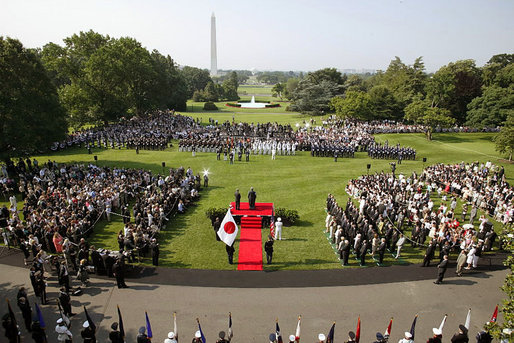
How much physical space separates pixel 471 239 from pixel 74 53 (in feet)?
181

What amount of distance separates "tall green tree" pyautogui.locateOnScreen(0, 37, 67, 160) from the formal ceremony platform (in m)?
18.9

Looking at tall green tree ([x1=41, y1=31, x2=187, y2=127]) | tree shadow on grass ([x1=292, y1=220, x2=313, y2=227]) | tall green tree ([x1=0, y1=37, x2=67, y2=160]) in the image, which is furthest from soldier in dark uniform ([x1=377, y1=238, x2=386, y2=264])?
tall green tree ([x1=41, y1=31, x2=187, y2=127])

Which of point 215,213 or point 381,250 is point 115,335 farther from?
Result: point 381,250

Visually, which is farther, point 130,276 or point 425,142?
point 425,142

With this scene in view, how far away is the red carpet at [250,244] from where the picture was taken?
48.1 ft

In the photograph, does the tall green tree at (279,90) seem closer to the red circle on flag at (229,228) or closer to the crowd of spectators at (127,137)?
the crowd of spectators at (127,137)

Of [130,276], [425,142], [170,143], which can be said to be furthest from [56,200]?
[425,142]

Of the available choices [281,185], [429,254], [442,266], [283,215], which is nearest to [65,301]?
[283,215]

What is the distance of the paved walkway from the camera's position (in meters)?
10.8

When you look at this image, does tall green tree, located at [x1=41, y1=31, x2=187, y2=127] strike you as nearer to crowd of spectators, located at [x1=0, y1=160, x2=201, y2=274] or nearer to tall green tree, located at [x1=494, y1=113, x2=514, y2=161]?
crowd of spectators, located at [x1=0, y1=160, x2=201, y2=274]

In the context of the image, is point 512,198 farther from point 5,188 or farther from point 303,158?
point 5,188

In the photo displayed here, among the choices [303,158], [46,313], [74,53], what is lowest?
[46,313]

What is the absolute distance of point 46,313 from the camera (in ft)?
37.1

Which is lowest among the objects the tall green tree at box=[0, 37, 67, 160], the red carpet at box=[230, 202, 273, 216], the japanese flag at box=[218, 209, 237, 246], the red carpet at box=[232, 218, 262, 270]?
the red carpet at box=[232, 218, 262, 270]
